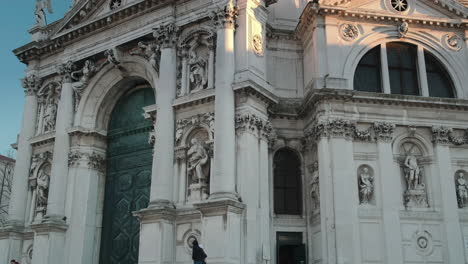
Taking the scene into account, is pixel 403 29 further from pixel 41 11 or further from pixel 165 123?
pixel 41 11

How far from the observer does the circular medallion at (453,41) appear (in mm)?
23000

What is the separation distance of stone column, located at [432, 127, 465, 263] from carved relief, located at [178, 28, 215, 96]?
369 inches

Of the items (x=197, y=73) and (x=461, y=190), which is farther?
(x=197, y=73)

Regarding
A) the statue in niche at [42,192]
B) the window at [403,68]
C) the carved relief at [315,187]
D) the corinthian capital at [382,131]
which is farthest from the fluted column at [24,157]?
the window at [403,68]

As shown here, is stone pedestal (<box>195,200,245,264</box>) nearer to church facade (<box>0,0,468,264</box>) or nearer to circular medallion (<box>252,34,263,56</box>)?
church facade (<box>0,0,468,264</box>)

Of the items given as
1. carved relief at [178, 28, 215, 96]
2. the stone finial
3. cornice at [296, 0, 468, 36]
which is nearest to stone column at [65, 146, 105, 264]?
carved relief at [178, 28, 215, 96]

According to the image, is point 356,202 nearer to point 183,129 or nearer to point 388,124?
point 388,124

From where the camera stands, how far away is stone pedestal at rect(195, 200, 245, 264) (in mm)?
17562

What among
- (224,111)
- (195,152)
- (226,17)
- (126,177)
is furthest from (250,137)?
(126,177)

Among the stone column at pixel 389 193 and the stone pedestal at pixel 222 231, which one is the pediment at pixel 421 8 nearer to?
the stone column at pixel 389 193

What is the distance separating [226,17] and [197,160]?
18.6ft

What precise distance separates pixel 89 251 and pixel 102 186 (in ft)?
9.97

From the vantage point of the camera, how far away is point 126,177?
77.9 feet

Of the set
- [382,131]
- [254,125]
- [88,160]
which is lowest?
[88,160]
